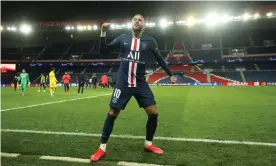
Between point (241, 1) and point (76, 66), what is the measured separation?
3324cm

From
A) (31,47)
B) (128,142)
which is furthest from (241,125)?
(31,47)

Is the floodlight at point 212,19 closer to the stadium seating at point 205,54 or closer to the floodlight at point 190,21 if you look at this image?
the floodlight at point 190,21

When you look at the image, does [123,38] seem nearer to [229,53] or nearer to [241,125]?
[241,125]

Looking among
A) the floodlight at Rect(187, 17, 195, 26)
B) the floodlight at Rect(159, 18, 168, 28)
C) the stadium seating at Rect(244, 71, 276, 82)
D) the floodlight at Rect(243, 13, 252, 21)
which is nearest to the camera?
the floodlight at Rect(243, 13, 252, 21)

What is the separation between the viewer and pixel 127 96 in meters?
4.24

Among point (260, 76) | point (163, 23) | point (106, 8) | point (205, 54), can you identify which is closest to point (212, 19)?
point (205, 54)

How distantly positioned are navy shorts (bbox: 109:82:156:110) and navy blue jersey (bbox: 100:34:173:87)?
0.07m

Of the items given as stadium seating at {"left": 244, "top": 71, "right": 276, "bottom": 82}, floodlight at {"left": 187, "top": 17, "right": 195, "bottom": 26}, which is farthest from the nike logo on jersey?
stadium seating at {"left": 244, "top": 71, "right": 276, "bottom": 82}

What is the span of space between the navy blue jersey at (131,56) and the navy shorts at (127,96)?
0.23 feet

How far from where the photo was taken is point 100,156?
3.95m

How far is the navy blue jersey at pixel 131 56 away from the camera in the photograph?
4258 mm

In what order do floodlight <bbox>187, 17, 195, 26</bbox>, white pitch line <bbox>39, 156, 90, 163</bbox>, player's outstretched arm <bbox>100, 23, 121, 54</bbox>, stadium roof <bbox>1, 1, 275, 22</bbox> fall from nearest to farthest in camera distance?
white pitch line <bbox>39, 156, 90, 163</bbox>, player's outstretched arm <bbox>100, 23, 121, 54</bbox>, stadium roof <bbox>1, 1, 275, 22</bbox>, floodlight <bbox>187, 17, 195, 26</bbox>

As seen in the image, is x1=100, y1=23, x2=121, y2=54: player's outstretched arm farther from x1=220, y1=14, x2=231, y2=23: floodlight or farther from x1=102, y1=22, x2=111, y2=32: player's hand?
x1=220, y1=14, x2=231, y2=23: floodlight

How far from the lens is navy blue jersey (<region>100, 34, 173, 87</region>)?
426cm
